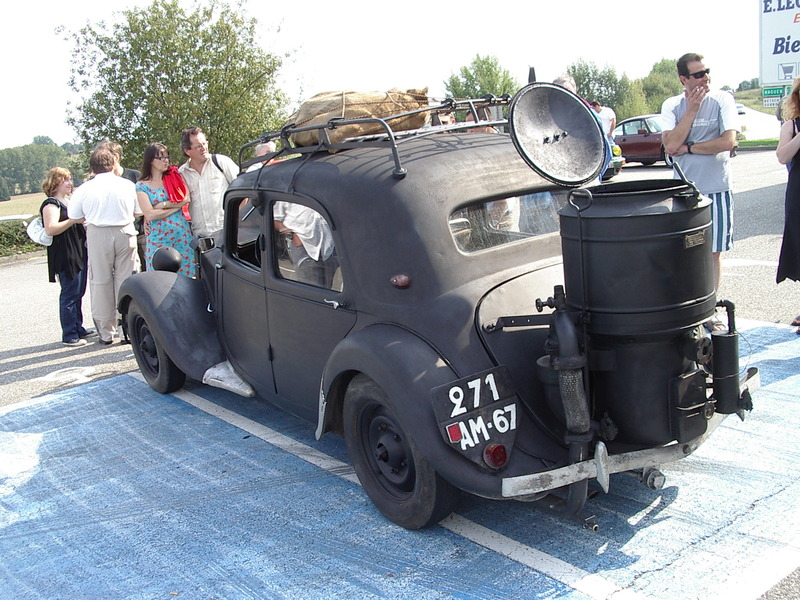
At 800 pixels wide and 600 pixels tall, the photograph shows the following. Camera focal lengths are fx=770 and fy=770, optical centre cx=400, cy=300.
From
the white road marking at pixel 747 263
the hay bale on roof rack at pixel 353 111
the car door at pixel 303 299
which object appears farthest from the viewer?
the white road marking at pixel 747 263

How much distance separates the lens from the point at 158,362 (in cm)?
579

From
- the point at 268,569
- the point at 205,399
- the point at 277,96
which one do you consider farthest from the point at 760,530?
the point at 277,96

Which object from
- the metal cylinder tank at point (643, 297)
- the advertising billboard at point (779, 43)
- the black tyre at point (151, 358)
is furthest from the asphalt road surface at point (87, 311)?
the metal cylinder tank at point (643, 297)

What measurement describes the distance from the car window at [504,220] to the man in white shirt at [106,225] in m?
4.50

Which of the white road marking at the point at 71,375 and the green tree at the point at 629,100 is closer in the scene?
the white road marking at the point at 71,375

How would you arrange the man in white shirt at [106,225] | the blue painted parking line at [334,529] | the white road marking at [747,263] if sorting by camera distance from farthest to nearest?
the white road marking at [747,263] → the man in white shirt at [106,225] → the blue painted parking line at [334,529]

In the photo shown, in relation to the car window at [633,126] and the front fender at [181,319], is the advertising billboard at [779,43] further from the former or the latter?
the front fender at [181,319]

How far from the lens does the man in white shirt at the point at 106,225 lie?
7.26m

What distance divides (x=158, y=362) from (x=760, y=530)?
13.8 feet

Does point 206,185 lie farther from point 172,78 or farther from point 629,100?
point 629,100

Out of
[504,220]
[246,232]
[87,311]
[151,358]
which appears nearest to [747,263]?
[504,220]

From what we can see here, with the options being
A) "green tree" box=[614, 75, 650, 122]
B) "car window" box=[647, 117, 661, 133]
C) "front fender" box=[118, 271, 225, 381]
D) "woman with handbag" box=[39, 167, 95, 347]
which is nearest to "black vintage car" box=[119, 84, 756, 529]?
"front fender" box=[118, 271, 225, 381]

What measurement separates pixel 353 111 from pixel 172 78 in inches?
558

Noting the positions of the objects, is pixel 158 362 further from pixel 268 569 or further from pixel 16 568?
pixel 268 569
